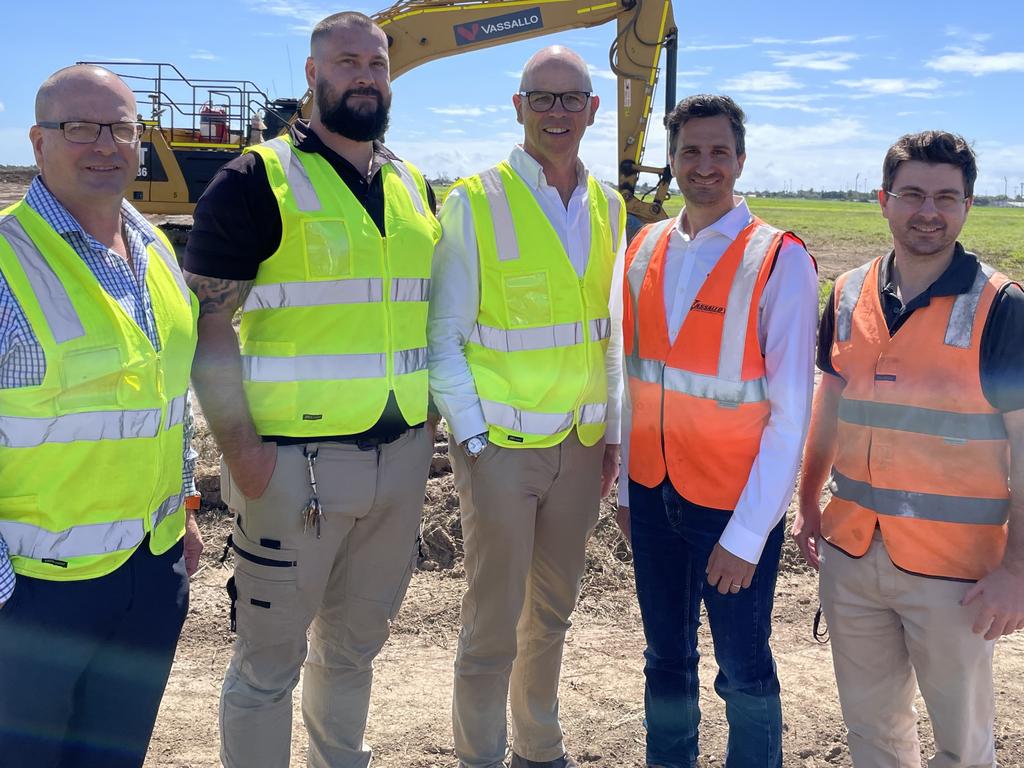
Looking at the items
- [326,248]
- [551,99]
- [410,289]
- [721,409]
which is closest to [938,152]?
[721,409]

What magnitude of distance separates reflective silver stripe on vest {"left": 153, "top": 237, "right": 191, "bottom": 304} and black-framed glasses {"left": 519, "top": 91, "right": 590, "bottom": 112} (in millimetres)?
1443

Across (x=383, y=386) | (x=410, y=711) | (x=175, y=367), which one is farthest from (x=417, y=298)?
(x=410, y=711)

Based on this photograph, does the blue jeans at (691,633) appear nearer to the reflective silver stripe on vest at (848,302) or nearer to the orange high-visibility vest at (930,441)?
the orange high-visibility vest at (930,441)

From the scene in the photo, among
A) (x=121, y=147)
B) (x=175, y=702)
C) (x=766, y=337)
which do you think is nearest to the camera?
(x=121, y=147)

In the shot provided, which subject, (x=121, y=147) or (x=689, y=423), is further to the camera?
(x=689, y=423)

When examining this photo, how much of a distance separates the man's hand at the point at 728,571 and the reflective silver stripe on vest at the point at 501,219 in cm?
132

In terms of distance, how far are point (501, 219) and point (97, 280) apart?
1.48 metres

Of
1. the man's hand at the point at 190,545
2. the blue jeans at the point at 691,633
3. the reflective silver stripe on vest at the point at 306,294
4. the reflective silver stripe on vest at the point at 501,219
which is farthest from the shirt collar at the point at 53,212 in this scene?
the blue jeans at the point at 691,633

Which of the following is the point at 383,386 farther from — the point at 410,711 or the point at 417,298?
the point at 410,711

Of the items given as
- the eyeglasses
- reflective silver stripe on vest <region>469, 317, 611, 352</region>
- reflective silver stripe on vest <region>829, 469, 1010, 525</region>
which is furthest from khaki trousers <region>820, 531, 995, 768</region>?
reflective silver stripe on vest <region>469, 317, 611, 352</region>

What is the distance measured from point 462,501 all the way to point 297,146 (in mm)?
1471

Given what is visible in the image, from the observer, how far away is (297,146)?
316cm

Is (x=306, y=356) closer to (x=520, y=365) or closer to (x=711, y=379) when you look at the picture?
(x=520, y=365)

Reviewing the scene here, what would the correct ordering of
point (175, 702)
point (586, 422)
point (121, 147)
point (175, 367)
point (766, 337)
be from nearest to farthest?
point (121, 147) < point (175, 367) < point (766, 337) < point (586, 422) < point (175, 702)
